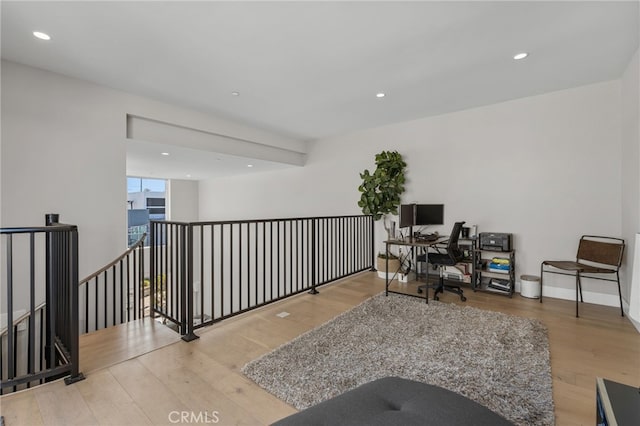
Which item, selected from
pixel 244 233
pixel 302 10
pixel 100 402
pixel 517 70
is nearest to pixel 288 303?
pixel 100 402

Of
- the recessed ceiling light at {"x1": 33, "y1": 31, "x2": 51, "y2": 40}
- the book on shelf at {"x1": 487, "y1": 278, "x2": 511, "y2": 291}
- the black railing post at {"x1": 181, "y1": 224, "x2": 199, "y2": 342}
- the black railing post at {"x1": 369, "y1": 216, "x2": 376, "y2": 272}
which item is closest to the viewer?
the recessed ceiling light at {"x1": 33, "y1": 31, "x2": 51, "y2": 40}

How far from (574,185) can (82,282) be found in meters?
6.04

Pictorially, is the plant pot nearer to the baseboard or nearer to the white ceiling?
the baseboard

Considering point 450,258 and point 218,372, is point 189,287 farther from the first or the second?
point 450,258

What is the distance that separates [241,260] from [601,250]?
4.73m

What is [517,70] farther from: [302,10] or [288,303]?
[288,303]

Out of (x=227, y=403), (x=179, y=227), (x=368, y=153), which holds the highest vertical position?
(x=368, y=153)

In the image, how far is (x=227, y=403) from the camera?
179 cm

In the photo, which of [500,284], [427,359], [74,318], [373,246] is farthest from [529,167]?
[74,318]

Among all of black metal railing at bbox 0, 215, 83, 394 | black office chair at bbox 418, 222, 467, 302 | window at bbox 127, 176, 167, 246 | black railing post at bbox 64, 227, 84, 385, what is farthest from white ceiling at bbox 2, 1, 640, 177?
window at bbox 127, 176, 167, 246

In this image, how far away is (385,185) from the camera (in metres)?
4.90

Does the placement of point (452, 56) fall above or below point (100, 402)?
above

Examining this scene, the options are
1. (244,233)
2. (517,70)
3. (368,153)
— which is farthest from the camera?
(244,233)

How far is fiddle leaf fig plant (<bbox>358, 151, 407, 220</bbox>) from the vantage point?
16.1ft
